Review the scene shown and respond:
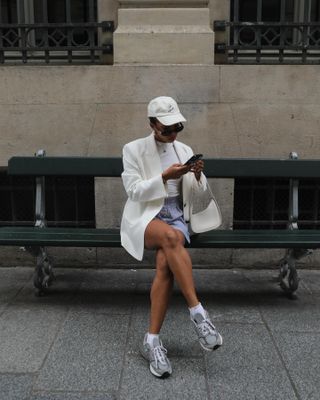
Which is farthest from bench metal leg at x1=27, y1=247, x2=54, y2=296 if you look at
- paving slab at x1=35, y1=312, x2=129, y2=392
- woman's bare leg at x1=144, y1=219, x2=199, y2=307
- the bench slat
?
woman's bare leg at x1=144, y1=219, x2=199, y2=307

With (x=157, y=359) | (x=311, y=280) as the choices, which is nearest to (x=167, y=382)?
(x=157, y=359)

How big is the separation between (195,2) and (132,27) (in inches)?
24.7

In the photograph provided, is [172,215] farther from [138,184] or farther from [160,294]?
[160,294]

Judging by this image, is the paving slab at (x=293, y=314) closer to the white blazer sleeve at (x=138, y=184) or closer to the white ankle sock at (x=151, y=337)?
the white ankle sock at (x=151, y=337)

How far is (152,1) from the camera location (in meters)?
4.77

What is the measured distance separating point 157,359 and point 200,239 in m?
1.10

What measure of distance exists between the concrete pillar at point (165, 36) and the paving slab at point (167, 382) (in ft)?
9.13

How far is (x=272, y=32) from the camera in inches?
198

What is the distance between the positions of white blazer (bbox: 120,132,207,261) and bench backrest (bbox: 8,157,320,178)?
720 mm

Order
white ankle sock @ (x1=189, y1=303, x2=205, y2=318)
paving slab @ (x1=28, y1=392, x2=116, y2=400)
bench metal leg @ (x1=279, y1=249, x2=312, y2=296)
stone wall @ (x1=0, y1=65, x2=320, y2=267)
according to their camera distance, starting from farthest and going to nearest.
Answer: stone wall @ (x1=0, y1=65, x2=320, y2=267) → bench metal leg @ (x1=279, y1=249, x2=312, y2=296) → white ankle sock @ (x1=189, y1=303, x2=205, y2=318) → paving slab @ (x1=28, y1=392, x2=116, y2=400)

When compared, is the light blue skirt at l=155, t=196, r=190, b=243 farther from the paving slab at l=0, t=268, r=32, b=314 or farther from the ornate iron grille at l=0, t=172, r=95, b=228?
the ornate iron grille at l=0, t=172, r=95, b=228

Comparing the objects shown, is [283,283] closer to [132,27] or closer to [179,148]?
[179,148]

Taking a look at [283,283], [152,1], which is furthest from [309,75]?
[283,283]

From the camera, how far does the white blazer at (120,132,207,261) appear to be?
3.32 meters
